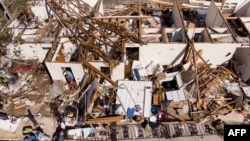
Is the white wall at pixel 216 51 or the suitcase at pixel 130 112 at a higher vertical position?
the white wall at pixel 216 51

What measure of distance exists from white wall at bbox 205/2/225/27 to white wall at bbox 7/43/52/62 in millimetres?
15369

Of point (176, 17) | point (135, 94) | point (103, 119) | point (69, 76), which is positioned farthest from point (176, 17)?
point (103, 119)

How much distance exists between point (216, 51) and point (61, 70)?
13062 mm

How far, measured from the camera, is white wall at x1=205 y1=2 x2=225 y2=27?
72.7ft

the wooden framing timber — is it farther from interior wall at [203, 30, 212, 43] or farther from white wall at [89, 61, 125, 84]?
interior wall at [203, 30, 212, 43]

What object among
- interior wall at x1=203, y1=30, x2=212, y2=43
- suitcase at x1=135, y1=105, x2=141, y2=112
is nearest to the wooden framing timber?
suitcase at x1=135, y1=105, x2=141, y2=112

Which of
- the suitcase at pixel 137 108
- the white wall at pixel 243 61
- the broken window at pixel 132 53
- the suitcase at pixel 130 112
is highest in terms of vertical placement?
the broken window at pixel 132 53

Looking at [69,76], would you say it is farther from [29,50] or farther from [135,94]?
[135,94]

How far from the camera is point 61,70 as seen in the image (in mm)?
19766

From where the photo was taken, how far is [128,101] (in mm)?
Result: 18688

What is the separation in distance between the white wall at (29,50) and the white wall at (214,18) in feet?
50.4

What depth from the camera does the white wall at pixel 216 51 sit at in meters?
19.9

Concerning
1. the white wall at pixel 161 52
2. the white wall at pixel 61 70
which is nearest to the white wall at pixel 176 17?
the white wall at pixel 161 52

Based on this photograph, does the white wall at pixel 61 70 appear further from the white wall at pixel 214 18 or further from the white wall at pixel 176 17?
the white wall at pixel 214 18
